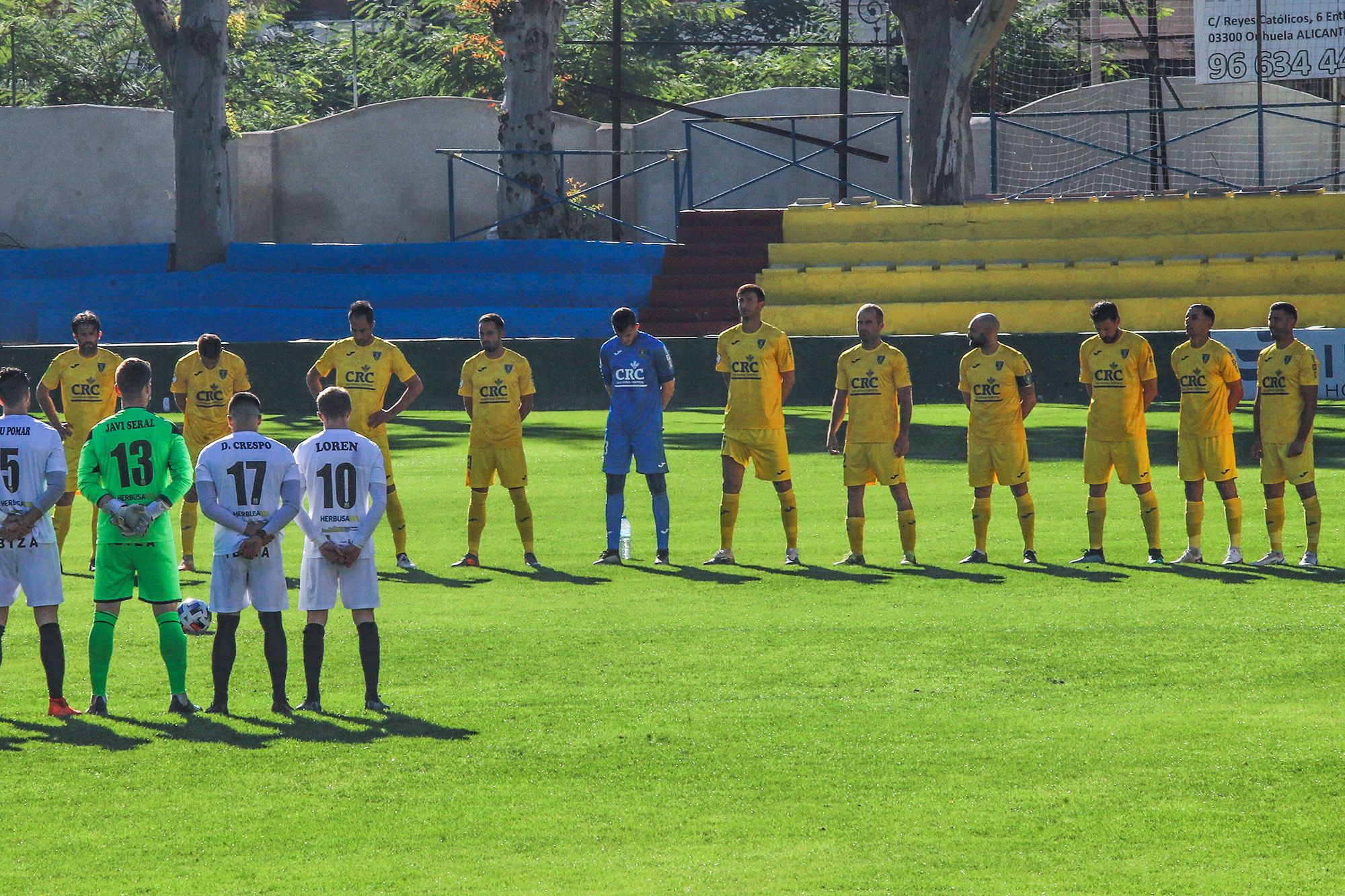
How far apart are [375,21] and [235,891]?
57.0 meters

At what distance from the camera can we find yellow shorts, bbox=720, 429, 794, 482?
1395 centimetres

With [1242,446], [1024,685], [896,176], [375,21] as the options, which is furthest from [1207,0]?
[375,21]

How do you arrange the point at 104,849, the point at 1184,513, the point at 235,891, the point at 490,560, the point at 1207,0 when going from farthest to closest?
1. the point at 1207,0
2. the point at 1184,513
3. the point at 490,560
4. the point at 104,849
5. the point at 235,891

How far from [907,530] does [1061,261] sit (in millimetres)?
15940

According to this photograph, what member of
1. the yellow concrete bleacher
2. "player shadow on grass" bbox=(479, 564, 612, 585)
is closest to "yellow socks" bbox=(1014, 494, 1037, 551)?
"player shadow on grass" bbox=(479, 564, 612, 585)

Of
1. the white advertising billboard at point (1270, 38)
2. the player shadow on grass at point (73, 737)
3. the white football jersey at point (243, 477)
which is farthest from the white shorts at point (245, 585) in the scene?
the white advertising billboard at point (1270, 38)

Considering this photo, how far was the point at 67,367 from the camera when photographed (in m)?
14.6

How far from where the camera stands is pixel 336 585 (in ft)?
30.2

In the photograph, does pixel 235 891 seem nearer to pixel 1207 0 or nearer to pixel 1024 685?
pixel 1024 685

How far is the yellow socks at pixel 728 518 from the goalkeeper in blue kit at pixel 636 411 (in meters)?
0.49

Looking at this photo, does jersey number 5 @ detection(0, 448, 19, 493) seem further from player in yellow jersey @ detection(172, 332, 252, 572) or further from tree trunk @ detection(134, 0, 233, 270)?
tree trunk @ detection(134, 0, 233, 270)

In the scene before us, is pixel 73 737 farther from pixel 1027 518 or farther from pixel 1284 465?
pixel 1284 465

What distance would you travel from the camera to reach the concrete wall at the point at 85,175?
36.8 metres

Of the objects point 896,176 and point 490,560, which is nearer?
point 490,560
